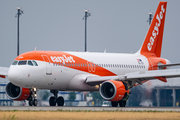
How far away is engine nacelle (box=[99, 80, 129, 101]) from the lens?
32719mm

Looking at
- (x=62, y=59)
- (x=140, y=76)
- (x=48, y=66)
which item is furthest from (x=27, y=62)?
(x=140, y=76)

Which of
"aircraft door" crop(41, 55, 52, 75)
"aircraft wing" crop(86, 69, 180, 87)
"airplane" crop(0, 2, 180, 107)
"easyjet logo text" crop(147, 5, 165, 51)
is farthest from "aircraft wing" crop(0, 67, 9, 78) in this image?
"easyjet logo text" crop(147, 5, 165, 51)

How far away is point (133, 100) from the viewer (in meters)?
44.7

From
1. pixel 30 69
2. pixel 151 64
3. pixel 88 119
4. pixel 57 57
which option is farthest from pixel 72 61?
pixel 88 119

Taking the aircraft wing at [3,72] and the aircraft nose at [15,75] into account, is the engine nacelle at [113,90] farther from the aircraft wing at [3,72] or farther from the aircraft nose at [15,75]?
the aircraft wing at [3,72]

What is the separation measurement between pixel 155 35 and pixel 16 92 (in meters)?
15.6

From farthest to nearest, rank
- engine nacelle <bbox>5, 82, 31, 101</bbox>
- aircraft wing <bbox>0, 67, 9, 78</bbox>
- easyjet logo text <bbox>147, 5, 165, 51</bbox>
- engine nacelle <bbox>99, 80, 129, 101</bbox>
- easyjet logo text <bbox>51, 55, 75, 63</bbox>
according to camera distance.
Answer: easyjet logo text <bbox>147, 5, 165, 51</bbox> → aircraft wing <bbox>0, 67, 9, 78</bbox> → engine nacelle <bbox>5, 82, 31, 101</bbox> → easyjet logo text <bbox>51, 55, 75, 63</bbox> → engine nacelle <bbox>99, 80, 129, 101</bbox>

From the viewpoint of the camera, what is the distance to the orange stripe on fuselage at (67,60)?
33.6 metres

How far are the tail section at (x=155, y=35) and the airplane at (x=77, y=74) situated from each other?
161 centimetres

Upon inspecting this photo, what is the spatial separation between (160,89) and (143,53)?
395cm

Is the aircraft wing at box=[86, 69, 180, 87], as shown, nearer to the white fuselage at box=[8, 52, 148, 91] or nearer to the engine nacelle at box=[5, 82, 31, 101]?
the white fuselage at box=[8, 52, 148, 91]

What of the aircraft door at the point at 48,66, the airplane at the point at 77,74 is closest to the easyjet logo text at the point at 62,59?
the airplane at the point at 77,74

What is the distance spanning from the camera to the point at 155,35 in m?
44.2

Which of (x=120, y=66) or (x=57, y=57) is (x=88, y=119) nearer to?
(x=57, y=57)
